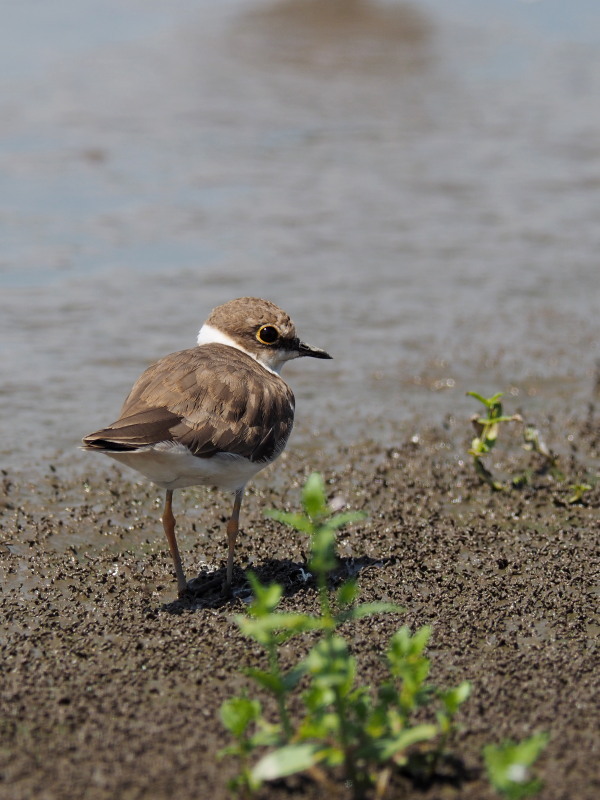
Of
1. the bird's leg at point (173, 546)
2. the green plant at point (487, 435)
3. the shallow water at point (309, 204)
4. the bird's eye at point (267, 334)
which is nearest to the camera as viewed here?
the bird's leg at point (173, 546)

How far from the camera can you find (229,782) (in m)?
3.40

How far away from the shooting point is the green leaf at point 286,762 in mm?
3264

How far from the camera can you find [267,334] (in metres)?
6.15

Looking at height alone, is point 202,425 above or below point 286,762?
above

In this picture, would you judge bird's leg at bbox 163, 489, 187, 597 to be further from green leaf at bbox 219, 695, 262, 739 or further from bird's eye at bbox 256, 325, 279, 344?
green leaf at bbox 219, 695, 262, 739

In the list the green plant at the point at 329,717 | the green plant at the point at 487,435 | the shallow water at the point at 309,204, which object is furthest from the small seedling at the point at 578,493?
the green plant at the point at 329,717

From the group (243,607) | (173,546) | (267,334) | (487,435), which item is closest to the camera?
(243,607)

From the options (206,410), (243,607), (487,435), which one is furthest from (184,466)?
(487,435)

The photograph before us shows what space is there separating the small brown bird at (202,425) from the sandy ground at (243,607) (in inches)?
20.8

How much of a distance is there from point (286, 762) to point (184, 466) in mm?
2081

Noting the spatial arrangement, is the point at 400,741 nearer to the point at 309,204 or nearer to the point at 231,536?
the point at 231,536

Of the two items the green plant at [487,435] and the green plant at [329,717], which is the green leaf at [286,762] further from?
the green plant at [487,435]

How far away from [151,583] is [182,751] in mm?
1740

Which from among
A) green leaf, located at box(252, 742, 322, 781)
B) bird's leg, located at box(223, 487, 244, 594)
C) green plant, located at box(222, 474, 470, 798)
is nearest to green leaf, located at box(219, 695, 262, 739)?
green plant, located at box(222, 474, 470, 798)
